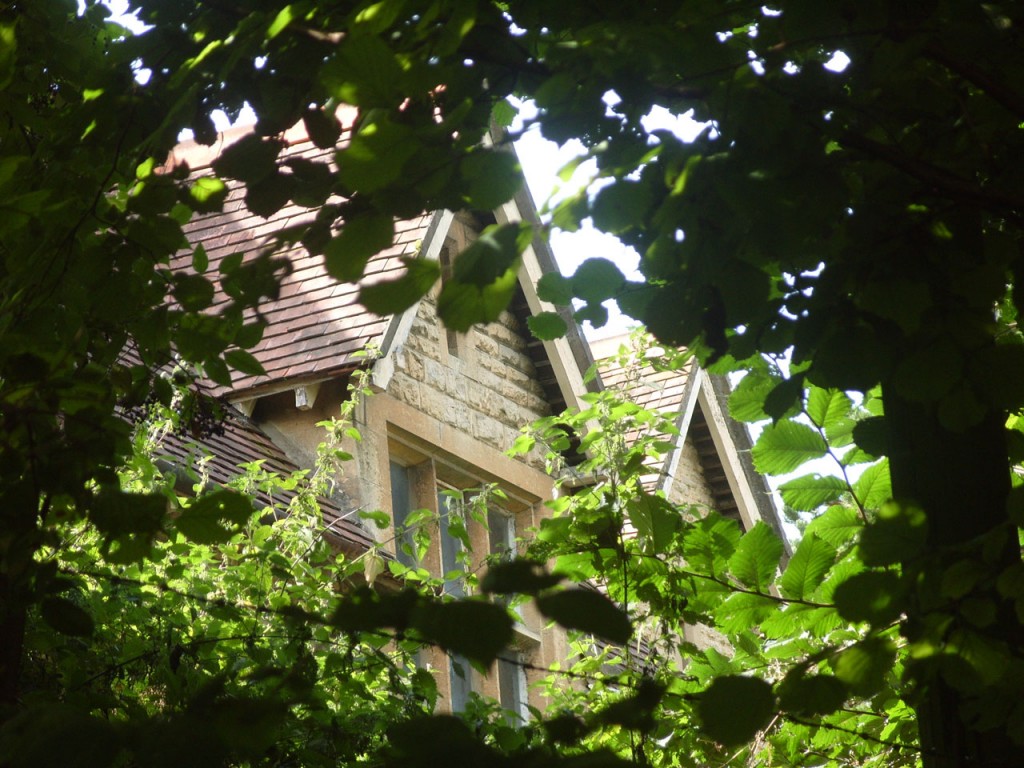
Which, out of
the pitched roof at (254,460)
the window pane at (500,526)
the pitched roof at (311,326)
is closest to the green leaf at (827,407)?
the pitched roof at (254,460)

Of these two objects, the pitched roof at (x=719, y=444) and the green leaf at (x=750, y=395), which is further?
the pitched roof at (x=719, y=444)

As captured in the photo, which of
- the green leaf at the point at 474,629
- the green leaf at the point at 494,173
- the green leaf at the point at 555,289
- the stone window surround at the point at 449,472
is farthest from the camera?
the stone window surround at the point at 449,472

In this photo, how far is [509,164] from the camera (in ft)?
4.79

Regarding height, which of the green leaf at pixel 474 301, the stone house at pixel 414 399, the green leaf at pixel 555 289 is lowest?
the green leaf at pixel 474 301

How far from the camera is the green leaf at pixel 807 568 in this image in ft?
8.00

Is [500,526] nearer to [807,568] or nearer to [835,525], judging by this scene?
[835,525]

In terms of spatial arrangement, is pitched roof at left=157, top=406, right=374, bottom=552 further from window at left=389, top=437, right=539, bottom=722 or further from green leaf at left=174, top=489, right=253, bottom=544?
green leaf at left=174, top=489, right=253, bottom=544

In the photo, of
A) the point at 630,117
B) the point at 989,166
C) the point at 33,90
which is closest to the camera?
the point at 630,117

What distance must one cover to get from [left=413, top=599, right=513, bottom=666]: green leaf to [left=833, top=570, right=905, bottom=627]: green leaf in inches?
29.0

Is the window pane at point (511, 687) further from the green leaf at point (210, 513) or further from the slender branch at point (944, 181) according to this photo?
the slender branch at point (944, 181)

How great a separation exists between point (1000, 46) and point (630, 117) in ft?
2.34

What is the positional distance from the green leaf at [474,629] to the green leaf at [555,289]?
1.18 metres

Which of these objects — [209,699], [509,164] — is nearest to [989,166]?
[509,164]

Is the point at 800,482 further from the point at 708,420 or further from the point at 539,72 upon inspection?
the point at 708,420
